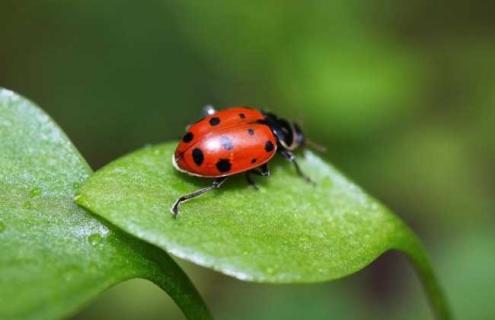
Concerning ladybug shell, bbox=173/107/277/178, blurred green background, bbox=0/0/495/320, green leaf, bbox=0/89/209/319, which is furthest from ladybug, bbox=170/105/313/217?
blurred green background, bbox=0/0/495/320

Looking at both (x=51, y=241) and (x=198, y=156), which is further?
(x=198, y=156)

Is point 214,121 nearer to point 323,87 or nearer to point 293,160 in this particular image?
point 293,160

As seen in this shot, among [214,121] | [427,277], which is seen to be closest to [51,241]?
[214,121]

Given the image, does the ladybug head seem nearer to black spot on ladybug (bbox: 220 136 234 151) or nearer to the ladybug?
the ladybug

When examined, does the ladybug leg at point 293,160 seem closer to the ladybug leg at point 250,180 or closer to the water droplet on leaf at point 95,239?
the ladybug leg at point 250,180

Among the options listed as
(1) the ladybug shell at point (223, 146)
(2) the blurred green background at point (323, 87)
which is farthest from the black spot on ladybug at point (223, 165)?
(2) the blurred green background at point (323, 87)

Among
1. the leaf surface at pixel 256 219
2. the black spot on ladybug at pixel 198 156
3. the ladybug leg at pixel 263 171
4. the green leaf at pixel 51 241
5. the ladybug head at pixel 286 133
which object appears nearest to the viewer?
the green leaf at pixel 51 241

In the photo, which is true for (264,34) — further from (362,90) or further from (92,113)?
(92,113)

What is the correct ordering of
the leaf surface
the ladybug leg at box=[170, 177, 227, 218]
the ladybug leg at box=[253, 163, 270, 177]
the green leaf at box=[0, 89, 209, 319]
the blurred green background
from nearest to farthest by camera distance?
the green leaf at box=[0, 89, 209, 319]
the leaf surface
the ladybug leg at box=[170, 177, 227, 218]
the ladybug leg at box=[253, 163, 270, 177]
the blurred green background
